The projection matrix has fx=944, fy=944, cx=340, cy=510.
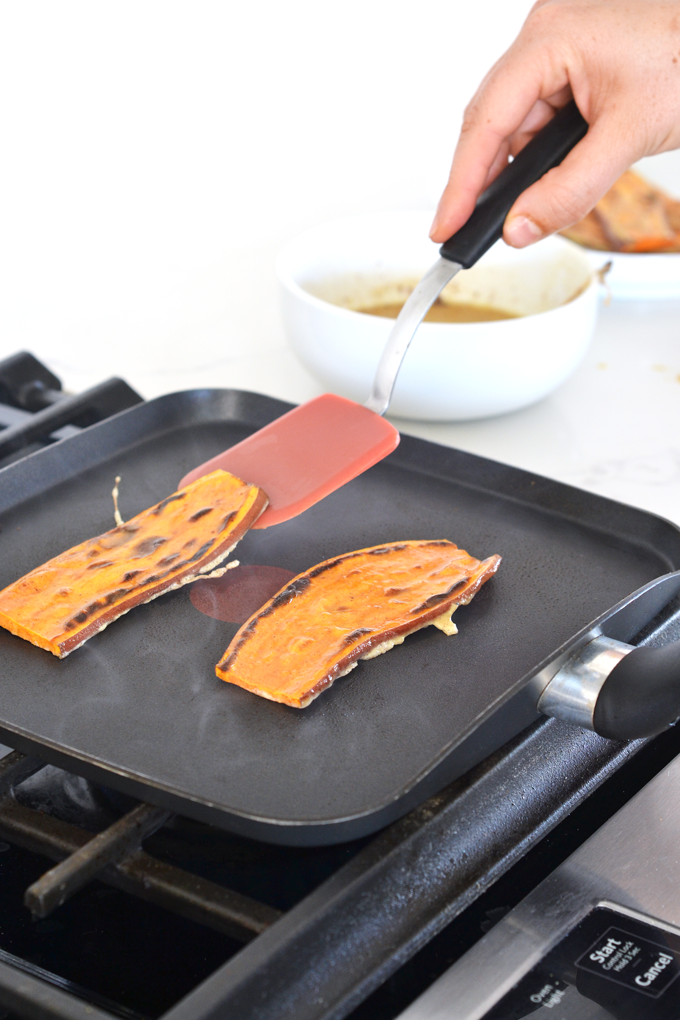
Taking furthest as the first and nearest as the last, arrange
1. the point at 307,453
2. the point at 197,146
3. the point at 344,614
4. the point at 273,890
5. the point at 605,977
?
the point at 197,146, the point at 307,453, the point at 344,614, the point at 273,890, the point at 605,977

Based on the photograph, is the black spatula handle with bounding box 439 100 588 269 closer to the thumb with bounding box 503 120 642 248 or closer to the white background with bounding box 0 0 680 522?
the thumb with bounding box 503 120 642 248

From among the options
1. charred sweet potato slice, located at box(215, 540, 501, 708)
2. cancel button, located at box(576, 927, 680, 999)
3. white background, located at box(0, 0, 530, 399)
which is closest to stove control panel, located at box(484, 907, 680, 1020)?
cancel button, located at box(576, 927, 680, 999)

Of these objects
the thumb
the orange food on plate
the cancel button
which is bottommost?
the cancel button

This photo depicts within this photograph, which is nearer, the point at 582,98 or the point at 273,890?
the point at 273,890

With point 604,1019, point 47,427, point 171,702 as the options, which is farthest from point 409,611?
point 47,427

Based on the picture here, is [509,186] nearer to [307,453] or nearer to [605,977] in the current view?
[307,453]

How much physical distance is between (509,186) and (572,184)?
0.07 metres

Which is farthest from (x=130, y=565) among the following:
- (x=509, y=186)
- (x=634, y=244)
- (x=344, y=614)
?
(x=634, y=244)

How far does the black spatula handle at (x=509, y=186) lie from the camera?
1.08 m

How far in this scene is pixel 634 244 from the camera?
1.72 meters

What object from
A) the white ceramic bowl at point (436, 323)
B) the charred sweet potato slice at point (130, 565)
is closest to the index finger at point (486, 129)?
the white ceramic bowl at point (436, 323)

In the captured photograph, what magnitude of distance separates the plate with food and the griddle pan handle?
1.18 m

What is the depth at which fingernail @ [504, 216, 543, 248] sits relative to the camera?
1089mm

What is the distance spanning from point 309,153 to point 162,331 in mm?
941
